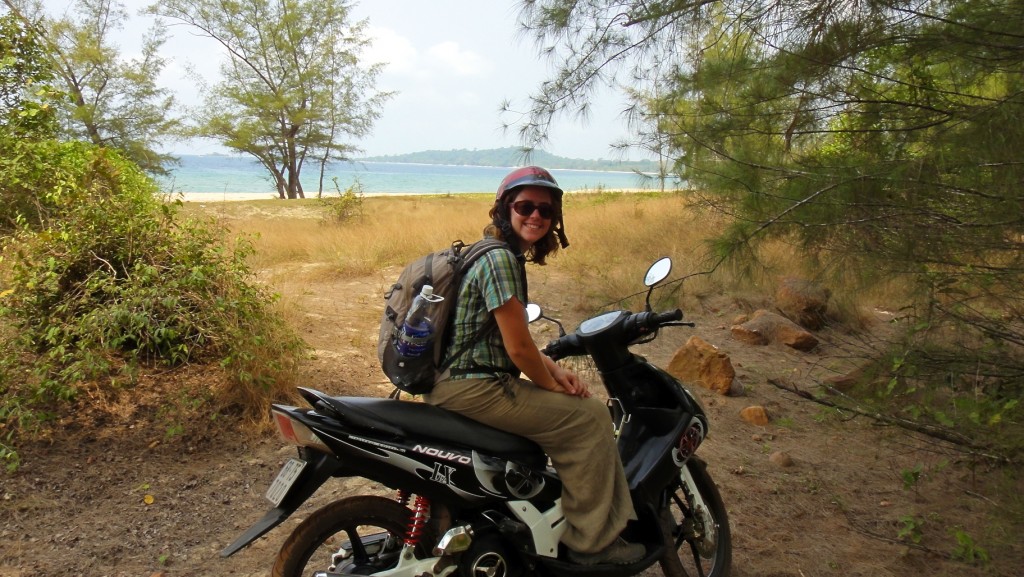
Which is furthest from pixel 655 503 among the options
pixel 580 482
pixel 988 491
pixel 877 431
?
pixel 877 431

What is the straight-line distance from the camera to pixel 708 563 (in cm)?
316

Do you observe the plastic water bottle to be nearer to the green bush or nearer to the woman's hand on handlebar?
the woman's hand on handlebar

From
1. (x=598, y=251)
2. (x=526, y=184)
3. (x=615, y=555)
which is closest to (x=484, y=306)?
(x=526, y=184)

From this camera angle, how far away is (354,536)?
7.63 ft

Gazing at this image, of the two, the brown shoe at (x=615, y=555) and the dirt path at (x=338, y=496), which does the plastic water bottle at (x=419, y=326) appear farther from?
the dirt path at (x=338, y=496)

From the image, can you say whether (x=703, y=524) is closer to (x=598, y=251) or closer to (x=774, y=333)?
(x=774, y=333)

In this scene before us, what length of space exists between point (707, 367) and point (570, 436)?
11.2ft

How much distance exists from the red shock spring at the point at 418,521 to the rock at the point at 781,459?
2711 millimetres

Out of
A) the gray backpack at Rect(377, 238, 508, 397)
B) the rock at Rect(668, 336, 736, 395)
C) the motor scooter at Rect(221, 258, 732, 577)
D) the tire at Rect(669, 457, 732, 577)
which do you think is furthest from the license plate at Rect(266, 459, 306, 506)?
the rock at Rect(668, 336, 736, 395)

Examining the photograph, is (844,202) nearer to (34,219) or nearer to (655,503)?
(655,503)

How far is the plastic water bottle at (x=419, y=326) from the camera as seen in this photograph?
230 centimetres

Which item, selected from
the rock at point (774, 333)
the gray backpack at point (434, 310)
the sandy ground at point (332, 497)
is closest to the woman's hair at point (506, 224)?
the gray backpack at point (434, 310)

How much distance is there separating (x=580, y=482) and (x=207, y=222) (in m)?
3.69

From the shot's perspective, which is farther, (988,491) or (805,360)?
(805,360)
